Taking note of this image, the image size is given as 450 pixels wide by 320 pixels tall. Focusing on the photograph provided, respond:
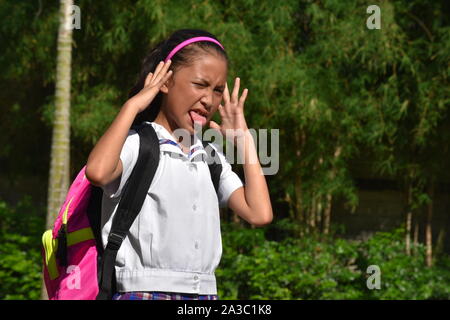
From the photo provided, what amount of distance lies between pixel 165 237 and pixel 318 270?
4.57 m

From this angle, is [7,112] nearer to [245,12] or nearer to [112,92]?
[112,92]

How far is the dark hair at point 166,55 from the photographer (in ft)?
6.77

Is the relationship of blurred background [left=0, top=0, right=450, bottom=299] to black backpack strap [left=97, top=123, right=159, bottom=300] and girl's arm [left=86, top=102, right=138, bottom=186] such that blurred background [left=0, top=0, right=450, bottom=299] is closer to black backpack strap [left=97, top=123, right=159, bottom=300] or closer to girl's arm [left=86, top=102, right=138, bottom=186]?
black backpack strap [left=97, top=123, right=159, bottom=300]

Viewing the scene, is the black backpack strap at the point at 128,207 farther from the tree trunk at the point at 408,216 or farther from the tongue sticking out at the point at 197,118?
the tree trunk at the point at 408,216

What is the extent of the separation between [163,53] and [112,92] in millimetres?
4641

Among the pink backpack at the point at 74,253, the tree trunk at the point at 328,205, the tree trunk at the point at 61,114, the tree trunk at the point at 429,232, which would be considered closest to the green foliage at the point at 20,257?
the tree trunk at the point at 61,114

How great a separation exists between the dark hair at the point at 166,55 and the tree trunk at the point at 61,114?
134 inches

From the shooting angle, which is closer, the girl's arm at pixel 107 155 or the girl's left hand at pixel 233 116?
the girl's arm at pixel 107 155

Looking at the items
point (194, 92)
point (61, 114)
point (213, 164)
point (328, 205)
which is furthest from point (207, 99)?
point (328, 205)

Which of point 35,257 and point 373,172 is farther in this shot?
point 373,172
